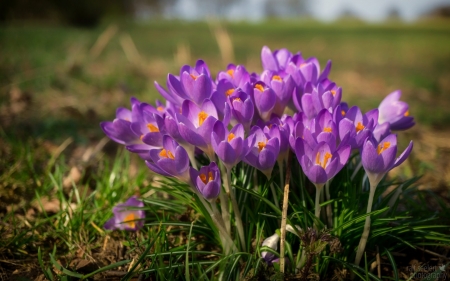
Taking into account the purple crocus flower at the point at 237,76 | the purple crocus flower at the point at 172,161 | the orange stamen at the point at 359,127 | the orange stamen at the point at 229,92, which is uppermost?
the purple crocus flower at the point at 237,76

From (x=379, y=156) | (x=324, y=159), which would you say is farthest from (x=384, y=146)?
(x=324, y=159)

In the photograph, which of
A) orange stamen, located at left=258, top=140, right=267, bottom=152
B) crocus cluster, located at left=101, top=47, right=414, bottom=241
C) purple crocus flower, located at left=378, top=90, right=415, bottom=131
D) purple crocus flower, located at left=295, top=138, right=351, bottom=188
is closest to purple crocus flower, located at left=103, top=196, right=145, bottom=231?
crocus cluster, located at left=101, top=47, right=414, bottom=241

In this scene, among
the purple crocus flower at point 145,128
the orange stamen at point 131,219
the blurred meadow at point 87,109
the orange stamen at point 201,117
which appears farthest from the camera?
the blurred meadow at point 87,109

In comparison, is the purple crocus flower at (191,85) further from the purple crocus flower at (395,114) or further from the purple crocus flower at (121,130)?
the purple crocus flower at (395,114)

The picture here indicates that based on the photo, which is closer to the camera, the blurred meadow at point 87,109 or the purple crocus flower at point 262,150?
the purple crocus flower at point 262,150

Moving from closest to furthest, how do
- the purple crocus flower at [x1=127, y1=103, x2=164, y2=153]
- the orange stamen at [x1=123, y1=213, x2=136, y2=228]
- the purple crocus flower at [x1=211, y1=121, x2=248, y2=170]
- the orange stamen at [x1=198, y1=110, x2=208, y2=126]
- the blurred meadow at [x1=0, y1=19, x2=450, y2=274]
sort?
1. the purple crocus flower at [x1=211, y1=121, x2=248, y2=170]
2. the orange stamen at [x1=198, y1=110, x2=208, y2=126]
3. the purple crocus flower at [x1=127, y1=103, x2=164, y2=153]
4. the orange stamen at [x1=123, y1=213, x2=136, y2=228]
5. the blurred meadow at [x1=0, y1=19, x2=450, y2=274]

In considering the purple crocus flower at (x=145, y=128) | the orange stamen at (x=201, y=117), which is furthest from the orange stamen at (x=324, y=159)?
the purple crocus flower at (x=145, y=128)

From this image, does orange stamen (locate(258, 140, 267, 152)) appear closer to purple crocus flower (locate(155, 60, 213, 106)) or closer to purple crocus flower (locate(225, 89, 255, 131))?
purple crocus flower (locate(225, 89, 255, 131))
